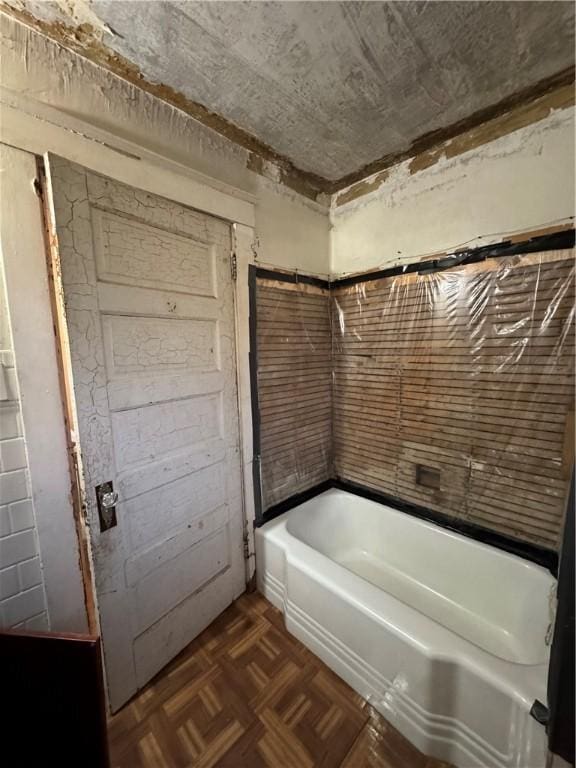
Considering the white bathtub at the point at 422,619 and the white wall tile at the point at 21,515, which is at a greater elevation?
the white wall tile at the point at 21,515

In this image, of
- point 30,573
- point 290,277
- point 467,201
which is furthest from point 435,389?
point 30,573

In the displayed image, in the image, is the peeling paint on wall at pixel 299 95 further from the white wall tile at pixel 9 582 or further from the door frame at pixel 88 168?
the white wall tile at pixel 9 582

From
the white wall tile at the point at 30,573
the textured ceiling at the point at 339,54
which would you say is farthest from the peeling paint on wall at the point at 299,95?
the white wall tile at the point at 30,573

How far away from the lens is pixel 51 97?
0.89 metres

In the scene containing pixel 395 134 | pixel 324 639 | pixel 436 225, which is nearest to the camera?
pixel 324 639

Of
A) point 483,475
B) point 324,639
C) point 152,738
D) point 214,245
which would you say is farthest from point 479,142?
point 152,738

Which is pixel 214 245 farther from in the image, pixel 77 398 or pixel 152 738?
pixel 152 738

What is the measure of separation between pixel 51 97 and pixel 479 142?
5.37ft

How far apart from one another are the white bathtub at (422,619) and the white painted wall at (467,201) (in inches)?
56.9

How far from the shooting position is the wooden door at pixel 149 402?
37.1 inches

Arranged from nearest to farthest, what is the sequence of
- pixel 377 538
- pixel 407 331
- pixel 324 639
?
pixel 324 639 < pixel 407 331 < pixel 377 538

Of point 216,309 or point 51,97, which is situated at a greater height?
point 51,97

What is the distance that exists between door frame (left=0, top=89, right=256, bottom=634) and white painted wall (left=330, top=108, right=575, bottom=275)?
757mm

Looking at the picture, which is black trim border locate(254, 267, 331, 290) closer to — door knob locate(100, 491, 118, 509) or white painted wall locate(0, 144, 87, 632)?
white painted wall locate(0, 144, 87, 632)
